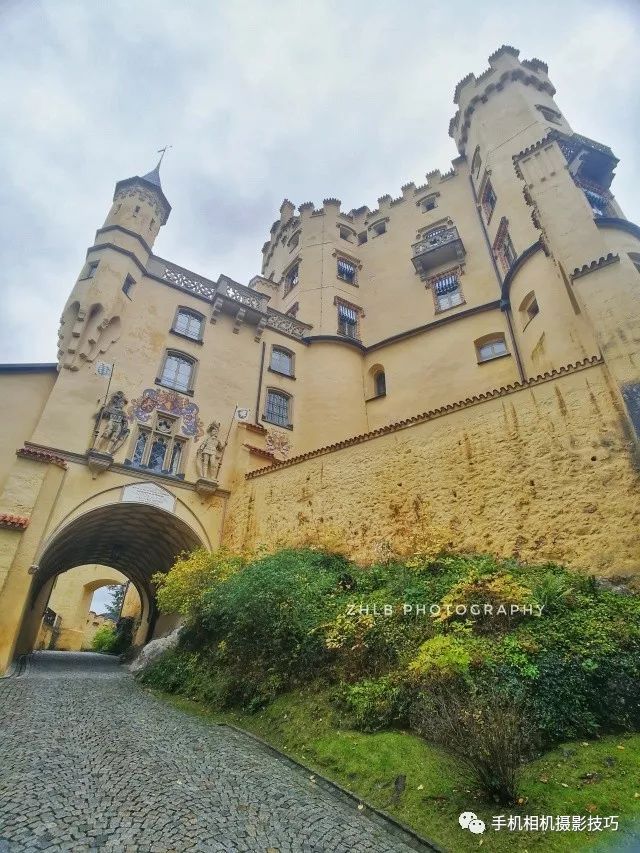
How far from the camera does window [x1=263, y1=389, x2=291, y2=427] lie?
17.7m

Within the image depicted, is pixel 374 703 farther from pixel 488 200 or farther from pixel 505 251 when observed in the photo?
pixel 488 200

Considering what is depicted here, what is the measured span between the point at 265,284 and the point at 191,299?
10.2 metres

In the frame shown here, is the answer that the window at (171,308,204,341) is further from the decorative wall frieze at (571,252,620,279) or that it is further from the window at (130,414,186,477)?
the decorative wall frieze at (571,252,620,279)

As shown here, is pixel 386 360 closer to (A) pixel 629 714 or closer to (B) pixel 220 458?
(B) pixel 220 458

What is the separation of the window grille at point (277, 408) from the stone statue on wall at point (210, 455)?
2.63 m

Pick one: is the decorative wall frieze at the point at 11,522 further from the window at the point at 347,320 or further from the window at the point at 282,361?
the window at the point at 347,320

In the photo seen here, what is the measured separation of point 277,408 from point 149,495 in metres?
6.56

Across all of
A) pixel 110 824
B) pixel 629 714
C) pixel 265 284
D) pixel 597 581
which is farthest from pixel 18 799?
pixel 265 284

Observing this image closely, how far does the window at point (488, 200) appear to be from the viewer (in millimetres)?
20141

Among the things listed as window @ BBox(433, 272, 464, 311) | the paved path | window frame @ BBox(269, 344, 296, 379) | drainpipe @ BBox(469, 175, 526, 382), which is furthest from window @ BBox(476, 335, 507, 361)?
the paved path

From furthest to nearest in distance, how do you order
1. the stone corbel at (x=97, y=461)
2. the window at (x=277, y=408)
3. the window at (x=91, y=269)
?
the window at (x=277, y=408) → the window at (x=91, y=269) → the stone corbel at (x=97, y=461)

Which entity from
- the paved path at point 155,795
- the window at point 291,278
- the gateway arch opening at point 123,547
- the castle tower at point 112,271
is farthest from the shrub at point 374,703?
the window at point 291,278

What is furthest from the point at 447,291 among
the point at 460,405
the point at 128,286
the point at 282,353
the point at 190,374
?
the point at 128,286

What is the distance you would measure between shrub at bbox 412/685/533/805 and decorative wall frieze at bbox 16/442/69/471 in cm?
1128
